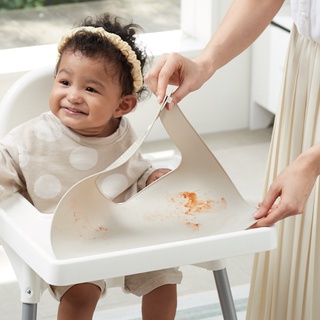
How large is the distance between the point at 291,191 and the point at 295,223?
1.26 ft

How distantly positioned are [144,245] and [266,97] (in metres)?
2.29

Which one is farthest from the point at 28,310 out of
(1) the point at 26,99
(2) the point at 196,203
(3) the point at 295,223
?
(3) the point at 295,223

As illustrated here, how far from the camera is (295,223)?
6.81 feet

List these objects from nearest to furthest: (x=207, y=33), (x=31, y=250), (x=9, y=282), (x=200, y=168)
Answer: (x=31, y=250) → (x=200, y=168) → (x=9, y=282) → (x=207, y=33)

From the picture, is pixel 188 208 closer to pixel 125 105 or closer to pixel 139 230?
pixel 139 230

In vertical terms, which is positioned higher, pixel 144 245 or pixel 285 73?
pixel 285 73

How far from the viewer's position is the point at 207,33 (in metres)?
3.88

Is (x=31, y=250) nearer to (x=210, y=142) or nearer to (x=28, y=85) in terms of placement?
(x=28, y=85)

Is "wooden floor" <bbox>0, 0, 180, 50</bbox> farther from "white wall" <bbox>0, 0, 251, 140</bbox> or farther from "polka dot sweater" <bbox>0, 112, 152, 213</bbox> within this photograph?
"polka dot sweater" <bbox>0, 112, 152, 213</bbox>

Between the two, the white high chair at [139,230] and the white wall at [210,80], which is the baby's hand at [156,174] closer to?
the white high chair at [139,230]

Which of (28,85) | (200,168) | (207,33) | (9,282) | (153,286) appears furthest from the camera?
(207,33)

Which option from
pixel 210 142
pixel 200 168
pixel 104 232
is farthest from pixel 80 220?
pixel 210 142

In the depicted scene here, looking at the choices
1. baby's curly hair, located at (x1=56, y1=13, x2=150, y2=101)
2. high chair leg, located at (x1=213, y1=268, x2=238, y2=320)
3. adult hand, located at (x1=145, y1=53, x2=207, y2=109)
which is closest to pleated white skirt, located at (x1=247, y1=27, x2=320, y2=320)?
high chair leg, located at (x1=213, y1=268, x2=238, y2=320)

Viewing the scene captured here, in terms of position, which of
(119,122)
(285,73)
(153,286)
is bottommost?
(153,286)
